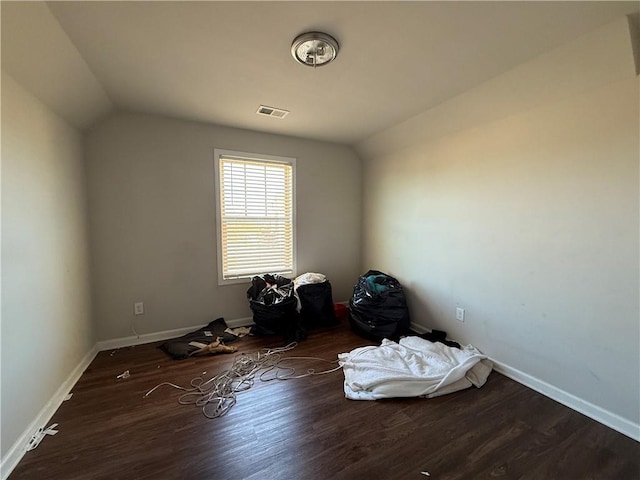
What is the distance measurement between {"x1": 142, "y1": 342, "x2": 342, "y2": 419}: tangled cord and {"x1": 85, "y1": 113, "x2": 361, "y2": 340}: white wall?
871 millimetres

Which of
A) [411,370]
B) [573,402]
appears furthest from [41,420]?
[573,402]

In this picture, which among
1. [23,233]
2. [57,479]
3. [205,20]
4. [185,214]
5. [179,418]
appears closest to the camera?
[57,479]

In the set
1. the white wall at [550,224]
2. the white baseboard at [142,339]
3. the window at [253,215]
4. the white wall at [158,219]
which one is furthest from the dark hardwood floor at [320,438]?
the window at [253,215]

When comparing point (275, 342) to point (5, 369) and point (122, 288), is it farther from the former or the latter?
point (5, 369)

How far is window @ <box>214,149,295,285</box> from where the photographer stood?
3061mm

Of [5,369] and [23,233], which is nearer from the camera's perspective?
[5,369]

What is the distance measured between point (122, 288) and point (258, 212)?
1625mm

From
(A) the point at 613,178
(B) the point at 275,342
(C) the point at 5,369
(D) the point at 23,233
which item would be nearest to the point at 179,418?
(C) the point at 5,369

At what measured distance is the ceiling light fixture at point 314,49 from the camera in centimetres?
154

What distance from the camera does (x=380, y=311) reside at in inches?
110

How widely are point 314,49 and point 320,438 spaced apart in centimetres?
241

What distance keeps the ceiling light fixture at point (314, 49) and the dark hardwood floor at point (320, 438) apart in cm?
239

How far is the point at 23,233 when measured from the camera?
1.57m

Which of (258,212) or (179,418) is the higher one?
(258,212)
